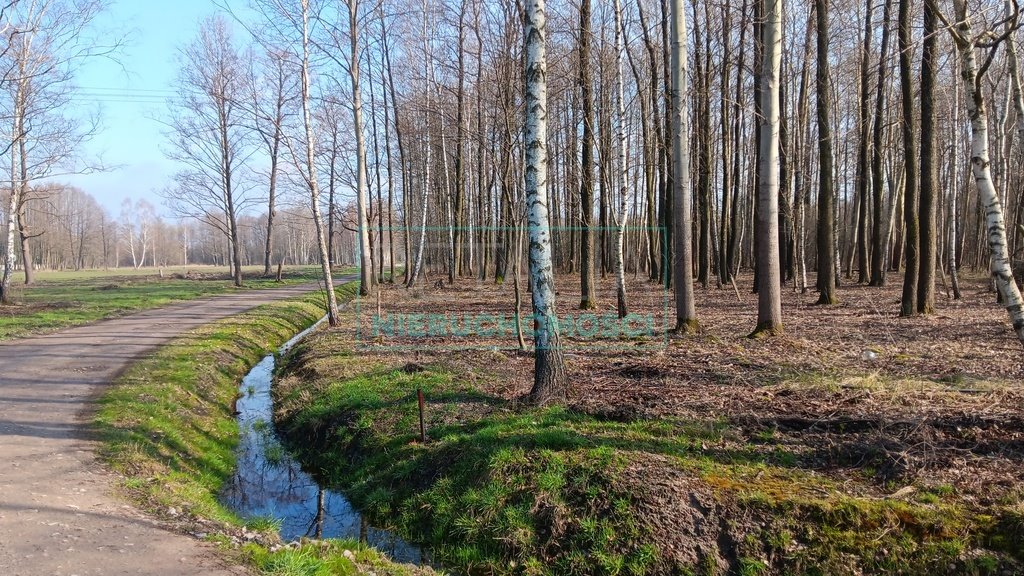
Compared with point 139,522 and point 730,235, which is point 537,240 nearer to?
point 139,522

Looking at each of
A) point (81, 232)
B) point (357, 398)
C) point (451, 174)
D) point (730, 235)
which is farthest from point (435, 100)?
point (81, 232)

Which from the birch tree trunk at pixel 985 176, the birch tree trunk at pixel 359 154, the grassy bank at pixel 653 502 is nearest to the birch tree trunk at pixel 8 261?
the birch tree trunk at pixel 359 154

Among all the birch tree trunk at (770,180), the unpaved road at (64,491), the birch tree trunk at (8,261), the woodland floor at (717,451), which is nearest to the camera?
the unpaved road at (64,491)

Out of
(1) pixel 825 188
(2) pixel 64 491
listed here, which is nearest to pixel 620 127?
(1) pixel 825 188

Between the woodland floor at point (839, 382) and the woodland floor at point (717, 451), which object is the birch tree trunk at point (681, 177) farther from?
the woodland floor at point (717, 451)

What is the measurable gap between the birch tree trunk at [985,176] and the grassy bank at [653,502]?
198cm

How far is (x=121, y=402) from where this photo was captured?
7914 mm

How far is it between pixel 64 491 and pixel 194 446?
2341 millimetres

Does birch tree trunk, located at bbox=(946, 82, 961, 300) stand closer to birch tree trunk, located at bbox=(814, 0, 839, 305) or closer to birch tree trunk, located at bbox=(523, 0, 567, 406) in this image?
birch tree trunk, located at bbox=(814, 0, 839, 305)

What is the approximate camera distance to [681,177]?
10406 mm

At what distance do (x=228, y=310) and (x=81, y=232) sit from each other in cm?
6767

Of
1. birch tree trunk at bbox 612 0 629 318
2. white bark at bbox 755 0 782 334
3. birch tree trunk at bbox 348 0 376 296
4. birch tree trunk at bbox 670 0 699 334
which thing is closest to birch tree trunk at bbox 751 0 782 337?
white bark at bbox 755 0 782 334

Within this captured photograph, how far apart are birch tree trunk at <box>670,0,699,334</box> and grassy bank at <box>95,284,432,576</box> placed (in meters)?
7.65

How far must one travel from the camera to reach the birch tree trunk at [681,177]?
10.2 m
